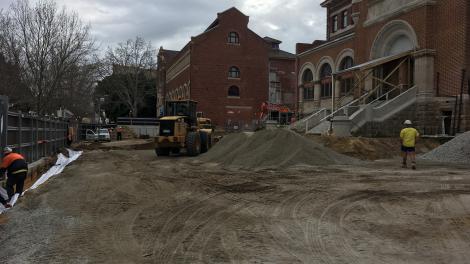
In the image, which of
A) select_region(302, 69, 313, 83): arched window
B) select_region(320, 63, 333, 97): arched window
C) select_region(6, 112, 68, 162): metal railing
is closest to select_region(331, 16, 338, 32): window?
select_region(302, 69, 313, 83): arched window

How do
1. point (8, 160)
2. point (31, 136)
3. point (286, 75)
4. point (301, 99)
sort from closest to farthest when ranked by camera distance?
point (8, 160) → point (31, 136) → point (301, 99) → point (286, 75)

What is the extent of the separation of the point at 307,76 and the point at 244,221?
39.0m

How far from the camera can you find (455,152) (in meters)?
19.6

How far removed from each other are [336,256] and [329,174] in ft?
30.5

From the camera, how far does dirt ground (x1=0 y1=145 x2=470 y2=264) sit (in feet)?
21.2

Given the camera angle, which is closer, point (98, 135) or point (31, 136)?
point (31, 136)

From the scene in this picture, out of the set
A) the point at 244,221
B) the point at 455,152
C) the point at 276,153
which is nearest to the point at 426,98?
the point at 455,152

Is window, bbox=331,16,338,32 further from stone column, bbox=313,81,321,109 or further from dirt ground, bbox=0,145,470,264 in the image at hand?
dirt ground, bbox=0,145,470,264

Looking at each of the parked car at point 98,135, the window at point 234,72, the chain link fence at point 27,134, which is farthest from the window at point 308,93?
the chain link fence at point 27,134

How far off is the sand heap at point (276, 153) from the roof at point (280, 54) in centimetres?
4901

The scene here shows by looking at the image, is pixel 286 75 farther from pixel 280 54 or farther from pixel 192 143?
pixel 192 143

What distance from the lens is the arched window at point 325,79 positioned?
41847 mm

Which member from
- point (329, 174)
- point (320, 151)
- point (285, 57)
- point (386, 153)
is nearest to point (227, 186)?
point (329, 174)

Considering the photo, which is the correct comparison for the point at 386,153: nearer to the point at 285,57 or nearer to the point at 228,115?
the point at 228,115
